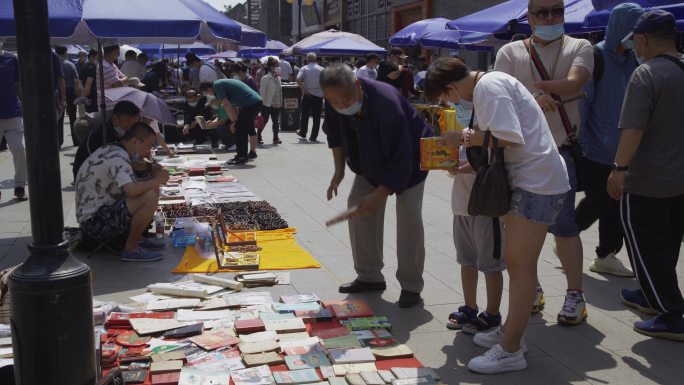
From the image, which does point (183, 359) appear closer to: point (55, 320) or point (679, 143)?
point (55, 320)

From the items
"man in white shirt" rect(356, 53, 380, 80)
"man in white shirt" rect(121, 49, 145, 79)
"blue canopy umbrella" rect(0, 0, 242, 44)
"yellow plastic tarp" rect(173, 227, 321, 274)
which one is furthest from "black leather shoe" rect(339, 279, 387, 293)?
"man in white shirt" rect(121, 49, 145, 79)

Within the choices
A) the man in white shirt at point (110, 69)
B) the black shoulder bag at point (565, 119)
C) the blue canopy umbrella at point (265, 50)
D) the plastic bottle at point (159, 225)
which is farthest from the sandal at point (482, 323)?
the blue canopy umbrella at point (265, 50)

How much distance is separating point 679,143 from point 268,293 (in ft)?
9.33

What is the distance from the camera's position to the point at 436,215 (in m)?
7.71

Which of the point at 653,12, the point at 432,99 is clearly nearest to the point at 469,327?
the point at 432,99

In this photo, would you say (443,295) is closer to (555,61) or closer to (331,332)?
(331,332)

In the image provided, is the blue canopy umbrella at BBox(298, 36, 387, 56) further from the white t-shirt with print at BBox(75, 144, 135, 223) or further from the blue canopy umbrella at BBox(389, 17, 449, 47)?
the white t-shirt with print at BBox(75, 144, 135, 223)

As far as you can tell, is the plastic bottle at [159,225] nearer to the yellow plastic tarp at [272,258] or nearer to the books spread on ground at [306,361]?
the yellow plastic tarp at [272,258]

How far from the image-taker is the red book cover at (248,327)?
424 cm

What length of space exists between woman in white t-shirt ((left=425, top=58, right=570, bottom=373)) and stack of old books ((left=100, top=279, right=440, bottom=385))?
19.7 inches

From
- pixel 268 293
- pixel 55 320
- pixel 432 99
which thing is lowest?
pixel 268 293

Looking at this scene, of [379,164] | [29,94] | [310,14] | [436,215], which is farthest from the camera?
[310,14]

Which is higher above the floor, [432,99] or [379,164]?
[432,99]

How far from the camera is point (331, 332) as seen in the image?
4.25 metres
